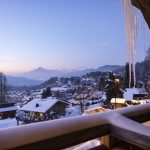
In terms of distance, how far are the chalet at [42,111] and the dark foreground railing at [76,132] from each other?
894 inches

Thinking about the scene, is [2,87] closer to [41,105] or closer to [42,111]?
[41,105]

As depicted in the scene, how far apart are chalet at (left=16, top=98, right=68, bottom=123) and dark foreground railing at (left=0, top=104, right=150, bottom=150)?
2271 centimetres

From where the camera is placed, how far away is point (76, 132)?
1.31 m

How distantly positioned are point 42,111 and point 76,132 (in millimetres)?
23620

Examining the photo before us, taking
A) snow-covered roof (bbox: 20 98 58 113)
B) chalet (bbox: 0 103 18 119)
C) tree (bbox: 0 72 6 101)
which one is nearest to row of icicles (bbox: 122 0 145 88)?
snow-covered roof (bbox: 20 98 58 113)

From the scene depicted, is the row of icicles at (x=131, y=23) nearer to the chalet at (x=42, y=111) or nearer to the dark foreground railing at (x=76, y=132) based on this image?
the dark foreground railing at (x=76, y=132)

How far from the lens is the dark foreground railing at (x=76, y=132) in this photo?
1.10 m

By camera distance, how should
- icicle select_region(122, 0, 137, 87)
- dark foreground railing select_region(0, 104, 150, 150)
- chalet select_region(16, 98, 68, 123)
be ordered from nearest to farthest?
dark foreground railing select_region(0, 104, 150, 150), icicle select_region(122, 0, 137, 87), chalet select_region(16, 98, 68, 123)

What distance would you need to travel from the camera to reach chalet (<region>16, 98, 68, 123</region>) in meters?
24.6

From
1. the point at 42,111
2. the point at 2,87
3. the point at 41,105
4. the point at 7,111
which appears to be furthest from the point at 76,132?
the point at 2,87

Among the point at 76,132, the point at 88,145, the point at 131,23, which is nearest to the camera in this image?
the point at 76,132

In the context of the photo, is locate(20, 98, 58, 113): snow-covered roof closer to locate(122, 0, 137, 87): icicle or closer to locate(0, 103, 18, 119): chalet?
locate(0, 103, 18, 119): chalet

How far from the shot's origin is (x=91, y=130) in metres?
1.39

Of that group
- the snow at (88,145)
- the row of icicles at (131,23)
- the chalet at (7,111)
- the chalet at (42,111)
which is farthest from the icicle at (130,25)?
the chalet at (7,111)
